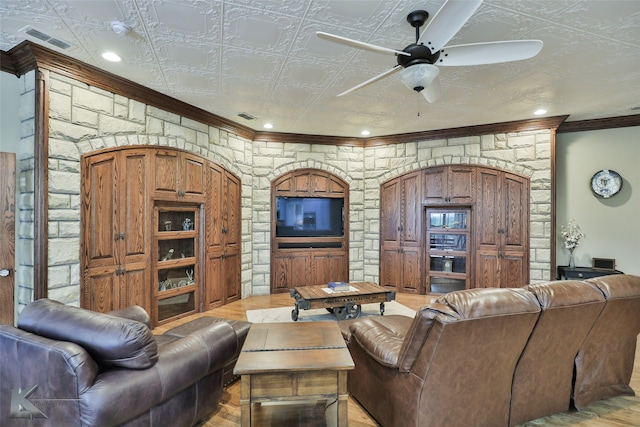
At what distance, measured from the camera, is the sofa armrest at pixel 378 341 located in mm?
1860

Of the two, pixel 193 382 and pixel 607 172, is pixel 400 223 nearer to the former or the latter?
pixel 607 172

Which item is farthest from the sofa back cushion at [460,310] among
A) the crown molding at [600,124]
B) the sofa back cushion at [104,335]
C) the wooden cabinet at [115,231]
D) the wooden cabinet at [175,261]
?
the crown molding at [600,124]

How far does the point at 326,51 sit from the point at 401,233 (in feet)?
12.0

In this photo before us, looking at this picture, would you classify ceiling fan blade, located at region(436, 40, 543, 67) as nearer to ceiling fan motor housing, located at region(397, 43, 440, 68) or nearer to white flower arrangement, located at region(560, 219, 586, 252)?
ceiling fan motor housing, located at region(397, 43, 440, 68)

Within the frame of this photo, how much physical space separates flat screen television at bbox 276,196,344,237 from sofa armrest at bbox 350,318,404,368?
11.1 ft

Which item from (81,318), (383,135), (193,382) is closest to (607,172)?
(383,135)

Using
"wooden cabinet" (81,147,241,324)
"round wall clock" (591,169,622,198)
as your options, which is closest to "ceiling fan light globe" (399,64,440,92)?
"wooden cabinet" (81,147,241,324)

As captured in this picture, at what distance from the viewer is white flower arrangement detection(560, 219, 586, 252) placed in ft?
15.3

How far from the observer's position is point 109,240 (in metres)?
3.38

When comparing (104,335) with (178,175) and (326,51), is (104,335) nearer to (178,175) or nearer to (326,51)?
(326,51)

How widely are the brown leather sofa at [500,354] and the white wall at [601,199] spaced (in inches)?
123

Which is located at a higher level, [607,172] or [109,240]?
[607,172]

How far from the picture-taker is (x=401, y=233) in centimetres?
569

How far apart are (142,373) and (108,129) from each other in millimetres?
2752
